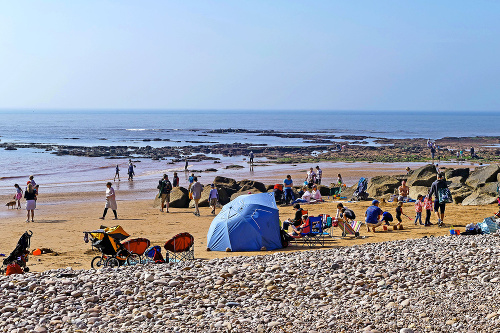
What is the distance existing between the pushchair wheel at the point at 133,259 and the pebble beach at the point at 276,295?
0.52 meters

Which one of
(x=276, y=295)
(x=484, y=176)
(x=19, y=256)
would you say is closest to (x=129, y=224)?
(x=19, y=256)

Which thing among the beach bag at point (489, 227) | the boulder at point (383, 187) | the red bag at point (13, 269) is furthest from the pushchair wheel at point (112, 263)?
the boulder at point (383, 187)

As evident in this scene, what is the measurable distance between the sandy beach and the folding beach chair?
2.03 ft

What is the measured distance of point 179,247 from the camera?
1187 cm

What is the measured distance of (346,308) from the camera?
26.2ft

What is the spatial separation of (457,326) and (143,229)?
12082mm

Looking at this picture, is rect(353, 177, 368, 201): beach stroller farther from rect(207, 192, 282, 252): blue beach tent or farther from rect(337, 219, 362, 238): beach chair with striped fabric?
rect(207, 192, 282, 252): blue beach tent

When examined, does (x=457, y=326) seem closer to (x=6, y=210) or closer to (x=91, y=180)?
(x=6, y=210)

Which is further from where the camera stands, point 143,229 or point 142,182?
point 142,182

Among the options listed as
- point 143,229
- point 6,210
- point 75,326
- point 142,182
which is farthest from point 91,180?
point 75,326

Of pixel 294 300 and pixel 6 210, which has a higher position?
pixel 294 300

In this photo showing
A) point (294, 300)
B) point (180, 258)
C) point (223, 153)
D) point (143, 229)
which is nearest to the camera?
point (294, 300)

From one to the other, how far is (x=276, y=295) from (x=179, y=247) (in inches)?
147

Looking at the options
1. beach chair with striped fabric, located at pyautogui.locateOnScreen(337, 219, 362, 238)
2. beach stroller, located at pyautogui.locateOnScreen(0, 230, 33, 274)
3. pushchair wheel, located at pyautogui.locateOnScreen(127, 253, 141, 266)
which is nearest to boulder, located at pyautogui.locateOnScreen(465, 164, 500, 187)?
beach chair with striped fabric, located at pyautogui.locateOnScreen(337, 219, 362, 238)
